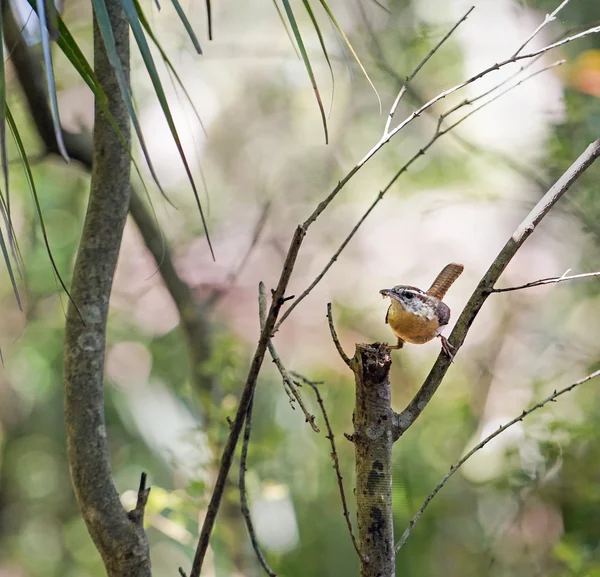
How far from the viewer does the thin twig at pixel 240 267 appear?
5.51 ft

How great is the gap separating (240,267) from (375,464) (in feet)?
3.89

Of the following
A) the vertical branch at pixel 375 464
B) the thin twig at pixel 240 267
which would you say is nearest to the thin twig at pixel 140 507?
the vertical branch at pixel 375 464

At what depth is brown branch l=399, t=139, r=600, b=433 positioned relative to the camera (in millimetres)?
604

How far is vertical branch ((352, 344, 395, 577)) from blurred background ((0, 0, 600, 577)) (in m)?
0.74

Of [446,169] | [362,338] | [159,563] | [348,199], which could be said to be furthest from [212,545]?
[446,169]

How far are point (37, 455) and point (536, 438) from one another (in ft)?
5.13

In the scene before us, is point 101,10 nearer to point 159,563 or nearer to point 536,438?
point 536,438

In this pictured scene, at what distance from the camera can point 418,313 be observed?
28.8 inches

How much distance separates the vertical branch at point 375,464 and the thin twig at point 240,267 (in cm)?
111

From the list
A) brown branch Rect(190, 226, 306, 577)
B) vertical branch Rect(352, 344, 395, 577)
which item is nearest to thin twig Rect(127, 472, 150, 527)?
brown branch Rect(190, 226, 306, 577)

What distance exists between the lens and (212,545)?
1.59 meters

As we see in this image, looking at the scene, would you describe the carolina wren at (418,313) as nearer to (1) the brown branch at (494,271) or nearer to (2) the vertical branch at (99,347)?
(1) the brown branch at (494,271)

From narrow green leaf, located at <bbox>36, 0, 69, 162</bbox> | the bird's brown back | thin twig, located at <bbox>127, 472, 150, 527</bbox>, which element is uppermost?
the bird's brown back

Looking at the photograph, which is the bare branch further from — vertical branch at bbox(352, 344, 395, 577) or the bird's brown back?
vertical branch at bbox(352, 344, 395, 577)
